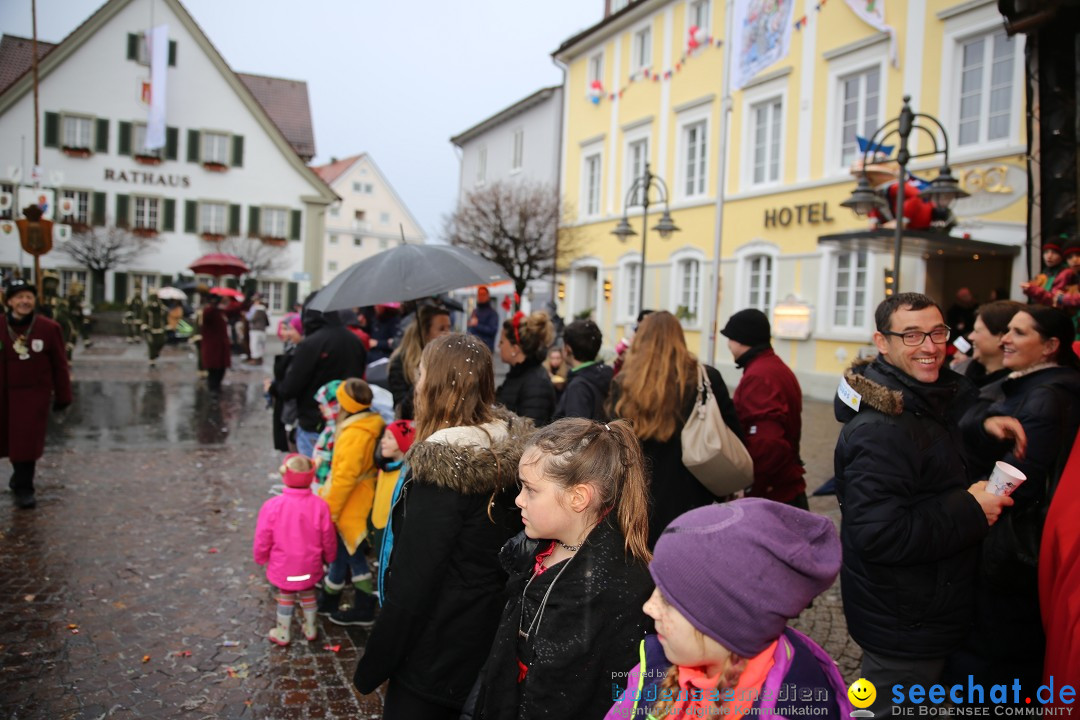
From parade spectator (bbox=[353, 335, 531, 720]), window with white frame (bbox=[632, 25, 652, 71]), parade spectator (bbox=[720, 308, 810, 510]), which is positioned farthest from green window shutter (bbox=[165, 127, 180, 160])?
parade spectator (bbox=[353, 335, 531, 720])

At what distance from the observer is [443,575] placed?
225cm

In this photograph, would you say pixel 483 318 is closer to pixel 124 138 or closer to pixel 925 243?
pixel 925 243

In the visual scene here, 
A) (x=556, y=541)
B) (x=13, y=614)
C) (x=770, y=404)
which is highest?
(x=770, y=404)

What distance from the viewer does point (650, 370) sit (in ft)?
11.7

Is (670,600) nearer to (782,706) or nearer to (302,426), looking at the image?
(782,706)

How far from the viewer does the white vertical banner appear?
32.2 meters

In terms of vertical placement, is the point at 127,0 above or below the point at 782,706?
above

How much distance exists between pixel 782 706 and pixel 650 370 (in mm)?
2210

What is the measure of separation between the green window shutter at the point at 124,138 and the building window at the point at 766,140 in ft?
91.5

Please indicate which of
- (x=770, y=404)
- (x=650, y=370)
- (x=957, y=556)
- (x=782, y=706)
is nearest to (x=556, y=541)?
(x=782, y=706)

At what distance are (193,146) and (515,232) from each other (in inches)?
804

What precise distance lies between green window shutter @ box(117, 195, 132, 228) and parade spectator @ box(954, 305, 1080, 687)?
36.1 m

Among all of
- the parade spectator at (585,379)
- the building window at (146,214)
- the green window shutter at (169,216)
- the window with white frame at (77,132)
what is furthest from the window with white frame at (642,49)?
the window with white frame at (77,132)

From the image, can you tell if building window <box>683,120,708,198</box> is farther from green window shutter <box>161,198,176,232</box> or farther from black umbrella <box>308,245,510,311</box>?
green window shutter <box>161,198,176,232</box>
